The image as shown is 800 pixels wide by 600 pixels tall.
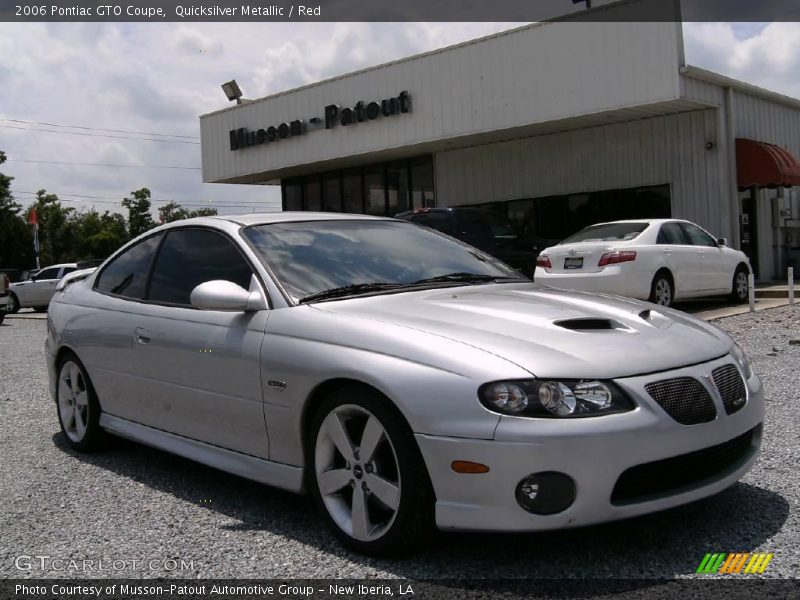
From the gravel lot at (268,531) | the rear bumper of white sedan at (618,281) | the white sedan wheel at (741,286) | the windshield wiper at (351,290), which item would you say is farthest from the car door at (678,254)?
the windshield wiper at (351,290)

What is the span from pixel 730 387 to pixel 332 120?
19.7 meters

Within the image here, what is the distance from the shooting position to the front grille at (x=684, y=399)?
313 centimetres

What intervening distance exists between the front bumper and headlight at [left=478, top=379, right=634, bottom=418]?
1.5 inches

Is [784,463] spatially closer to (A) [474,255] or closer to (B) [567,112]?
(A) [474,255]

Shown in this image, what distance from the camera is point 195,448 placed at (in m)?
4.28

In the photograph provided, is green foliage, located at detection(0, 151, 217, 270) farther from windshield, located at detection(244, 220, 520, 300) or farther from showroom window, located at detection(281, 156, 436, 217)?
windshield, located at detection(244, 220, 520, 300)

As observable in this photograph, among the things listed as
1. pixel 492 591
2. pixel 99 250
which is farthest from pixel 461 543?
pixel 99 250

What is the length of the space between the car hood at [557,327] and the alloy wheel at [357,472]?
1.48 feet

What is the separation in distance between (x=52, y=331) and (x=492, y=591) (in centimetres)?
394

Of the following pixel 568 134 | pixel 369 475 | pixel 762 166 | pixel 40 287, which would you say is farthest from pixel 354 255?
pixel 40 287

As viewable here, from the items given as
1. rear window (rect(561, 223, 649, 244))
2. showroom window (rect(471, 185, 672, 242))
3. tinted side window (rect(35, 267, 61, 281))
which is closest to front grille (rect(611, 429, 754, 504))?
rear window (rect(561, 223, 649, 244))

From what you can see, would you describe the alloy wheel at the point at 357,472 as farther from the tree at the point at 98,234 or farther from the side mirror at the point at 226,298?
the tree at the point at 98,234

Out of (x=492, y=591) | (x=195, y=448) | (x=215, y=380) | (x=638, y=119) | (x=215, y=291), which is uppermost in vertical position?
(x=638, y=119)

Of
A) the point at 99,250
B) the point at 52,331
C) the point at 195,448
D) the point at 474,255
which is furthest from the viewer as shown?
the point at 99,250
